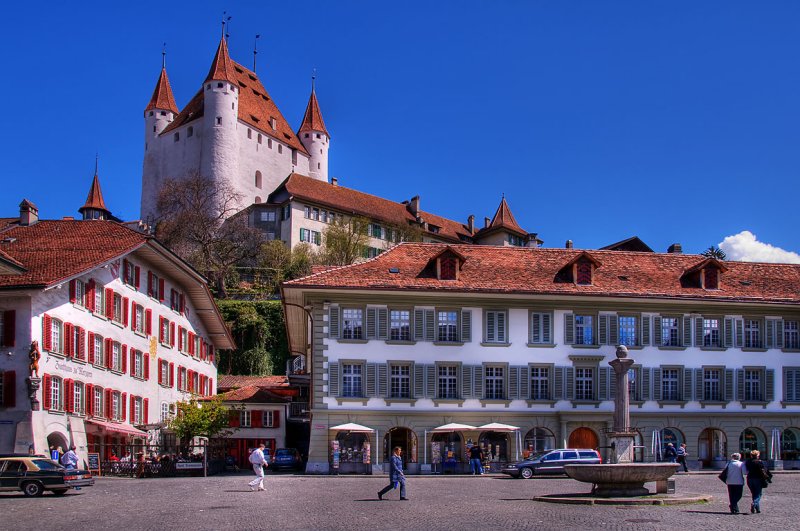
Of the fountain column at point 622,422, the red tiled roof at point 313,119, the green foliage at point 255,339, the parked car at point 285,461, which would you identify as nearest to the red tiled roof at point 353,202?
the red tiled roof at point 313,119

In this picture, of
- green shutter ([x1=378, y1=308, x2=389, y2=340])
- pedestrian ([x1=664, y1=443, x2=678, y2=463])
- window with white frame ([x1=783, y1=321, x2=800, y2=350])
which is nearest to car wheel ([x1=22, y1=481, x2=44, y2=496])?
green shutter ([x1=378, y1=308, x2=389, y2=340])

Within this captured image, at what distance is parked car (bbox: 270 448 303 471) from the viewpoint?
59.6 metres

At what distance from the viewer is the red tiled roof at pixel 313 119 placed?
14390 cm

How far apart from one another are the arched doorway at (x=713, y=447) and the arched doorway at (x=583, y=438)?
508cm

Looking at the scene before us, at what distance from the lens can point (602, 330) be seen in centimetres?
5088

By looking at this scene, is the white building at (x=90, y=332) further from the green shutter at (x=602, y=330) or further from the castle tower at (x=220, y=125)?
the castle tower at (x=220, y=125)

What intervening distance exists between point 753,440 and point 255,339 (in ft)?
141

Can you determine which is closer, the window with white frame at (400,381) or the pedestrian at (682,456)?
the pedestrian at (682,456)

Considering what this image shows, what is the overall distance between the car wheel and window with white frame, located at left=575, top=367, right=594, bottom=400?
25757 millimetres

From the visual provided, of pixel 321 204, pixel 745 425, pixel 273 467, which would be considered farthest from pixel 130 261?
pixel 321 204

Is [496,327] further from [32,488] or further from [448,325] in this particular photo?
[32,488]

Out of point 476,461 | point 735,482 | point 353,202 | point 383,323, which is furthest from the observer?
point 353,202

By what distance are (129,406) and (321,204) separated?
224 feet

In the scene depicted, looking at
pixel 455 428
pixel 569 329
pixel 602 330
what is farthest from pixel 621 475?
pixel 602 330
